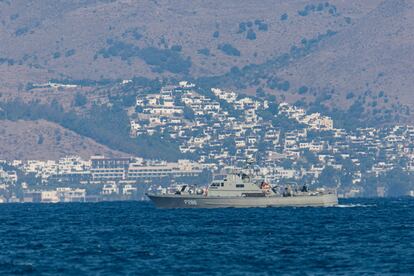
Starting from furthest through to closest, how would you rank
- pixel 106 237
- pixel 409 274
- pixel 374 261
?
1. pixel 106 237
2. pixel 374 261
3. pixel 409 274

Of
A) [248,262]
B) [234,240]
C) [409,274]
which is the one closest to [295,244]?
[234,240]

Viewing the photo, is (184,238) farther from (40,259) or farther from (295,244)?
(40,259)

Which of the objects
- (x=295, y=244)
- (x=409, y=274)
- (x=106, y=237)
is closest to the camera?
(x=409, y=274)

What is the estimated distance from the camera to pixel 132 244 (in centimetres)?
18350

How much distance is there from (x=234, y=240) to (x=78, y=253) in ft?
75.6

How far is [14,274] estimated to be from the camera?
152750 mm

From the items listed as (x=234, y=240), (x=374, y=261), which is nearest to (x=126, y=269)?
(x=374, y=261)

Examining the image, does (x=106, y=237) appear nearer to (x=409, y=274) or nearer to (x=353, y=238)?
(x=353, y=238)

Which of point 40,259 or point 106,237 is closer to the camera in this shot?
point 40,259

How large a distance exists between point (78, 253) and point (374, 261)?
27.8m

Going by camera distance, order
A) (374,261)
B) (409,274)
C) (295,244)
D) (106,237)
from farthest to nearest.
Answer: (106,237)
(295,244)
(374,261)
(409,274)

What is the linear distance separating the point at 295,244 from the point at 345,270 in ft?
96.4

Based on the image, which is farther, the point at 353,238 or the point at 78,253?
the point at 353,238

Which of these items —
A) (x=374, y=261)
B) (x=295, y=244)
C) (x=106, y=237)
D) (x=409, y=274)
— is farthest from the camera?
(x=106, y=237)
